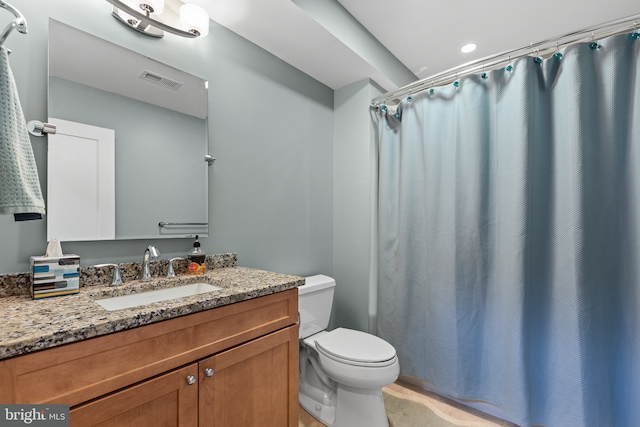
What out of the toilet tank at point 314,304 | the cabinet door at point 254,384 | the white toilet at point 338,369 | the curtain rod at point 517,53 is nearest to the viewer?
the cabinet door at point 254,384

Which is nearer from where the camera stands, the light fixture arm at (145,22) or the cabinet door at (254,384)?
the cabinet door at (254,384)

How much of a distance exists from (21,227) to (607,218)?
2.41 m

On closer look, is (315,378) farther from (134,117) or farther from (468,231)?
(134,117)

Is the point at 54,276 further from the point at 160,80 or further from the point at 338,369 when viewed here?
the point at 338,369

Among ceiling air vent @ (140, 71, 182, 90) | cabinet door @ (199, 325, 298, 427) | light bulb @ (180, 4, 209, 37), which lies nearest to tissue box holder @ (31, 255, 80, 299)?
cabinet door @ (199, 325, 298, 427)

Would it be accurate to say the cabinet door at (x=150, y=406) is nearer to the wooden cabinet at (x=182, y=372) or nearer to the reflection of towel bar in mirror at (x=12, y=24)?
the wooden cabinet at (x=182, y=372)

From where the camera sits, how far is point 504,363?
1.55 metres

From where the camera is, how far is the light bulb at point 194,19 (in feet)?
4.36

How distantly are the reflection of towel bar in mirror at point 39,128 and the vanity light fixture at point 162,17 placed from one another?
551 millimetres

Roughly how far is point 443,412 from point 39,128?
2400mm

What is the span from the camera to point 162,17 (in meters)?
1.34

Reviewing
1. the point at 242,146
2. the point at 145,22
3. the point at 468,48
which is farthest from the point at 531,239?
the point at 145,22

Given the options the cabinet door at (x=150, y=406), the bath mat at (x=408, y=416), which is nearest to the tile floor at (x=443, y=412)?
the bath mat at (x=408, y=416)

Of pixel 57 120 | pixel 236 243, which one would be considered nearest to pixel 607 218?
pixel 236 243
